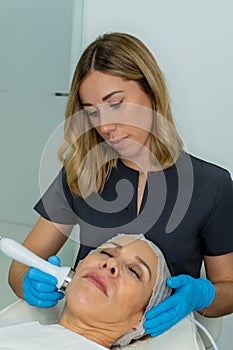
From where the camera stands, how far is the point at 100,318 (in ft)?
4.16

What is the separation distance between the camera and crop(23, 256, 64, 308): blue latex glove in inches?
51.5

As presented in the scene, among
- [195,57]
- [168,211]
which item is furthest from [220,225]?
[195,57]

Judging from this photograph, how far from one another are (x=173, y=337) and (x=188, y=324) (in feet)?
0.18

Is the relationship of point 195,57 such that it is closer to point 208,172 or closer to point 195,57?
point 195,57

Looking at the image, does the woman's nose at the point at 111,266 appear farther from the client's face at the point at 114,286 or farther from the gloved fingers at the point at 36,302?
the gloved fingers at the point at 36,302

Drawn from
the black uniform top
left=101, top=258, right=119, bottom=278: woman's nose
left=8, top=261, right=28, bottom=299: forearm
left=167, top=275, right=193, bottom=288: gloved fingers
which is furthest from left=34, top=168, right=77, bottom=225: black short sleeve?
left=167, top=275, right=193, bottom=288: gloved fingers

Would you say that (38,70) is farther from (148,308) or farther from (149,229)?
(148,308)

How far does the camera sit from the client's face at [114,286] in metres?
1.26

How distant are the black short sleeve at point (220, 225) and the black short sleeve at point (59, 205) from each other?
1.10ft

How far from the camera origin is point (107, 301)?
4.15 feet

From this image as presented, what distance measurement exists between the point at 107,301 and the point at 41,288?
0.49 ft

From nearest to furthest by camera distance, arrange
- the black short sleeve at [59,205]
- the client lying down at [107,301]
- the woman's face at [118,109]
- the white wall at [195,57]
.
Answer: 1. the client lying down at [107,301]
2. the woman's face at [118,109]
3. the black short sleeve at [59,205]
4. the white wall at [195,57]

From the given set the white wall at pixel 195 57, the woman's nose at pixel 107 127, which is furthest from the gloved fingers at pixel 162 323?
the white wall at pixel 195 57

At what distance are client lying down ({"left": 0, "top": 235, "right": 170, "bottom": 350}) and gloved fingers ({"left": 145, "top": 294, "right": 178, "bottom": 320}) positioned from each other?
3 centimetres
